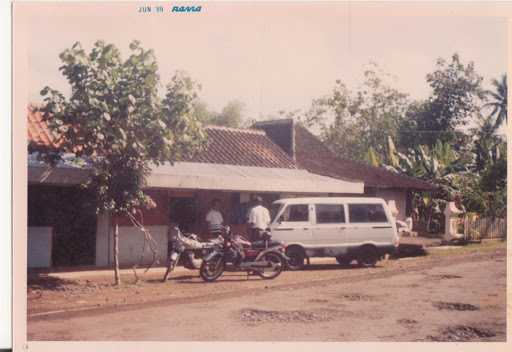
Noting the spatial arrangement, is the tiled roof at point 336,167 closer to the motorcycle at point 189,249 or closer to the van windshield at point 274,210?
the van windshield at point 274,210

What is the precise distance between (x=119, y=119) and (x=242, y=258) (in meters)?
3.21

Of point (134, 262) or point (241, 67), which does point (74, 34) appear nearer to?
point (241, 67)

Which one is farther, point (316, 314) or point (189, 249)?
point (189, 249)

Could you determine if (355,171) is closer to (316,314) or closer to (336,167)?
(336,167)

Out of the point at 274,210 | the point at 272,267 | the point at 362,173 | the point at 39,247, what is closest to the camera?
the point at 39,247

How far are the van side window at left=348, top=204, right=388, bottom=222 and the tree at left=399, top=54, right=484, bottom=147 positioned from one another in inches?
52.7

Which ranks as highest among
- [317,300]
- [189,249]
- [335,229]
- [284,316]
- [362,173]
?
[362,173]

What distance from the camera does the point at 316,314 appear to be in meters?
9.82

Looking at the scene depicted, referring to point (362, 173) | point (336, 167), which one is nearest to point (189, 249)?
point (336, 167)

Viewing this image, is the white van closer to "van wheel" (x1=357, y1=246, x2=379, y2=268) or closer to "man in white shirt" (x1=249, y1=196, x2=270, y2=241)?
"van wheel" (x1=357, y1=246, x2=379, y2=268)

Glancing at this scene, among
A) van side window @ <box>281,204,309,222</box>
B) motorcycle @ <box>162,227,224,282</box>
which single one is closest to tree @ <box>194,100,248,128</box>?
van side window @ <box>281,204,309,222</box>

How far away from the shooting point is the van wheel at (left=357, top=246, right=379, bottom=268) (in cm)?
1247

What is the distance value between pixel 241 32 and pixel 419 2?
105 inches

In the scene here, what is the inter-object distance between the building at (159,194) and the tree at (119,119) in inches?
12.8
